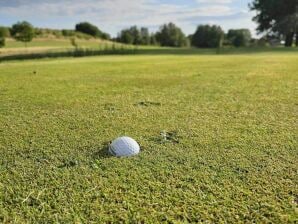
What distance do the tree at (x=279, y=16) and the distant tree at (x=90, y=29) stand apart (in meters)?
42.7

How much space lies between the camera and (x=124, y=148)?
2.51 meters

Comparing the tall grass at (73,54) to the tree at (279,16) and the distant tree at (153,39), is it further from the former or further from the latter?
the distant tree at (153,39)

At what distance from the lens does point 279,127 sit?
3.22m

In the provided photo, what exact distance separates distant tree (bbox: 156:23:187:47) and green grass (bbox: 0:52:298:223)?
6112 centimetres

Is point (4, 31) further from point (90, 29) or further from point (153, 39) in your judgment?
point (90, 29)

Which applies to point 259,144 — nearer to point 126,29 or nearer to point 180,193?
point 180,193

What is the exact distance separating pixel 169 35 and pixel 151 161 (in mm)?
65126

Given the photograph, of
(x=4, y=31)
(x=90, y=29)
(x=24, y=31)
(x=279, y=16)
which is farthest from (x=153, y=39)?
(x=279, y=16)

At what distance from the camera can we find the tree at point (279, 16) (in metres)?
31.6

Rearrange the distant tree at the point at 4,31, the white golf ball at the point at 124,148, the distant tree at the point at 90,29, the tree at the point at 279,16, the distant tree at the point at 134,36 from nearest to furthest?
the white golf ball at the point at 124,148 < the tree at the point at 279,16 < the distant tree at the point at 4,31 < the distant tree at the point at 134,36 < the distant tree at the point at 90,29

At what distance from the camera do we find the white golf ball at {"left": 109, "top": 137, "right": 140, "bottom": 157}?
2.49m

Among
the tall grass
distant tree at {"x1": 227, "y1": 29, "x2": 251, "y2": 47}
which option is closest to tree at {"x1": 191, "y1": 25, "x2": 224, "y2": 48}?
distant tree at {"x1": 227, "y1": 29, "x2": 251, "y2": 47}

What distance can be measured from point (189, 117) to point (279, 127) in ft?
2.99

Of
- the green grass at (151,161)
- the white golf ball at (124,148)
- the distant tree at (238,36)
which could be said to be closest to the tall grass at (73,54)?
the green grass at (151,161)
